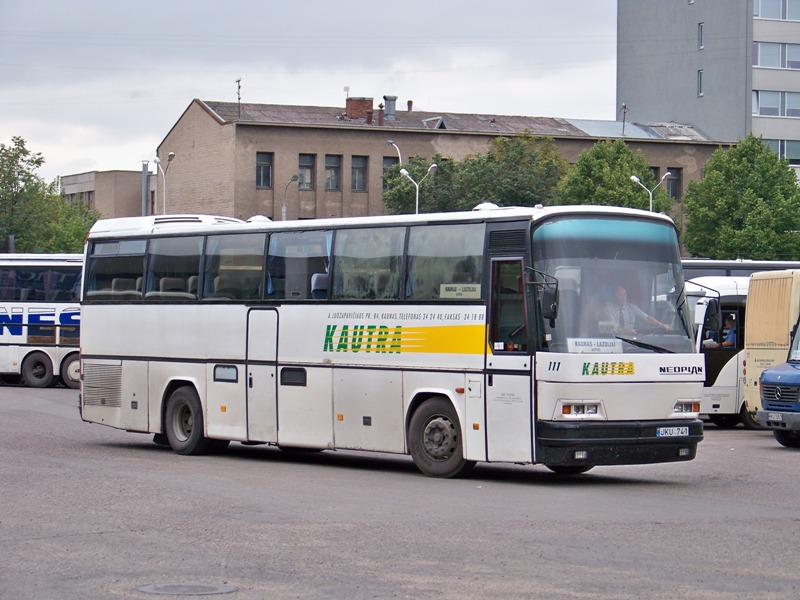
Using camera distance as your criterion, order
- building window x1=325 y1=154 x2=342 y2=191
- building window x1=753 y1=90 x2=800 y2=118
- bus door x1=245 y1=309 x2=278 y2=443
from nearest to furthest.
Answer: bus door x1=245 y1=309 x2=278 y2=443
building window x1=325 y1=154 x2=342 y2=191
building window x1=753 y1=90 x2=800 y2=118

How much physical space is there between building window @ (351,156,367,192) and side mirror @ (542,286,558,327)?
71508 millimetres

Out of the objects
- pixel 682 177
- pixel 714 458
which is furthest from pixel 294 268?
pixel 682 177

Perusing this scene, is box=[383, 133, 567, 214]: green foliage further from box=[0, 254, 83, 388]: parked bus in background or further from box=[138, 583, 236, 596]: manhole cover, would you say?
box=[138, 583, 236, 596]: manhole cover

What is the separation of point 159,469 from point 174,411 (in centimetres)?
302

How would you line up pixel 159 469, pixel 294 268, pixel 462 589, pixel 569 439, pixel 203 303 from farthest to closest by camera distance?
pixel 203 303 < pixel 294 268 < pixel 159 469 < pixel 569 439 < pixel 462 589

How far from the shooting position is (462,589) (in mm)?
8727

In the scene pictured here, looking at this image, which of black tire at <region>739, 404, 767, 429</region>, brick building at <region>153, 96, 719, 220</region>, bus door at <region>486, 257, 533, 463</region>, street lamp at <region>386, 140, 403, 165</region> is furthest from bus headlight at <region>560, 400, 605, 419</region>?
brick building at <region>153, 96, 719, 220</region>

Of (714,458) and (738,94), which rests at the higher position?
(738,94)

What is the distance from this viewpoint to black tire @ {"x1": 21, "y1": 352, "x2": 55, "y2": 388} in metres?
40.2

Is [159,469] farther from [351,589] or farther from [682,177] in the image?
[682,177]

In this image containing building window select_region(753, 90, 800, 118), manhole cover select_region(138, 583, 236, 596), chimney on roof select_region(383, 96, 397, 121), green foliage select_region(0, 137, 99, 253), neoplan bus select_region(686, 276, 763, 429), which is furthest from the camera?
chimney on roof select_region(383, 96, 397, 121)

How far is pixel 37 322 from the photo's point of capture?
40094mm

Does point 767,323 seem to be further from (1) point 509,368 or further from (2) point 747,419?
(1) point 509,368

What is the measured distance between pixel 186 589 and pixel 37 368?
32.9 metres
